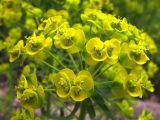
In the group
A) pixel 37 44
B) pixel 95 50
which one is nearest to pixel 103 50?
pixel 95 50

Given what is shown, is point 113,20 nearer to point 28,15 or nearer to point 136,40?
point 136,40

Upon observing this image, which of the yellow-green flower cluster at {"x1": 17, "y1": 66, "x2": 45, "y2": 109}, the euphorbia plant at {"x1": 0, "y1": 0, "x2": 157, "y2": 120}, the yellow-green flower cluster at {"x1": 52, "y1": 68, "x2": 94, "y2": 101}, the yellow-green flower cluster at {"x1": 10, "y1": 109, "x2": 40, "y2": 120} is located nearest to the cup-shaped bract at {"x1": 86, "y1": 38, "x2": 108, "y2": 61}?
the euphorbia plant at {"x1": 0, "y1": 0, "x2": 157, "y2": 120}

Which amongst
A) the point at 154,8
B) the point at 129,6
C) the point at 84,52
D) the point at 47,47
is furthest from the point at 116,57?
the point at 154,8

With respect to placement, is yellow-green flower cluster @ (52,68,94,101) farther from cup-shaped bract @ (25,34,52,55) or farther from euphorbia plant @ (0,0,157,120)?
cup-shaped bract @ (25,34,52,55)

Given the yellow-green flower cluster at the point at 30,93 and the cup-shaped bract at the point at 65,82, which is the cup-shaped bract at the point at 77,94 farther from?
the yellow-green flower cluster at the point at 30,93

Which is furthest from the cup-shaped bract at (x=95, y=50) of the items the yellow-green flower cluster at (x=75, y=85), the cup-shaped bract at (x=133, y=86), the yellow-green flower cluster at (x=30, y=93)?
the yellow-green flower cluster at (x=30, y=93)

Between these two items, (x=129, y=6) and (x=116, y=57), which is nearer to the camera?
(x=116, y=57)
